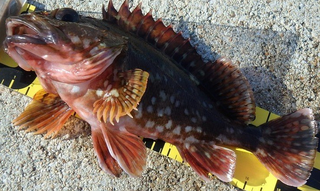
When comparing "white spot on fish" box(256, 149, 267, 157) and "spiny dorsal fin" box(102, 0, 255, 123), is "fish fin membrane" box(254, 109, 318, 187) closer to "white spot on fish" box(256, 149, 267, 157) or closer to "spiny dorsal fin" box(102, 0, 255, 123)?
"white spot on fish" box(256, 149, 267, 157)

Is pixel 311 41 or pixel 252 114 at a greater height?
pixel 311 41

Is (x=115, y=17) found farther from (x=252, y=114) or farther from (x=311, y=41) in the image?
(x=311, y=41)

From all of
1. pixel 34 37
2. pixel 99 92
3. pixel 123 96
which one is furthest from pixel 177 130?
pixel 34 37

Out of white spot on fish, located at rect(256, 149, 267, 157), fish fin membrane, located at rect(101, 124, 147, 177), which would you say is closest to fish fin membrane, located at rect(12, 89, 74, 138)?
fish fin membrane, located at rect(101, 124, 147, 177)

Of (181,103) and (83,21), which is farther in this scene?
(181,103)

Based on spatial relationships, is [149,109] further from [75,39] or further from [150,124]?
[75,39]

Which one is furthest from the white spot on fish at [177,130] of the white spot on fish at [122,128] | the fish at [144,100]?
the white spot on fish at [122,128]

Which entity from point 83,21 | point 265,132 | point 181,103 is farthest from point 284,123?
point 83,21
